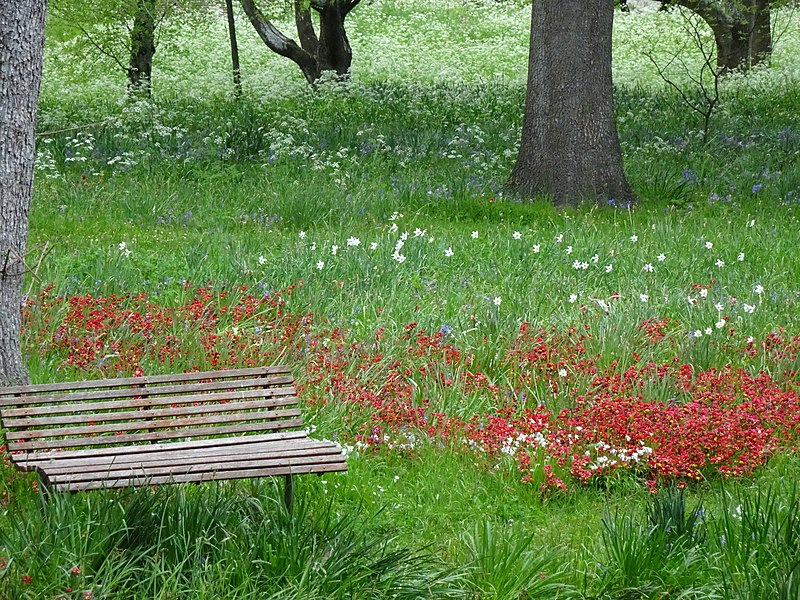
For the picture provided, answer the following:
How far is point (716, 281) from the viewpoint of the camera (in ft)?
24.4

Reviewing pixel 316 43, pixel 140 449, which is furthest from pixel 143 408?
pixel 316 43

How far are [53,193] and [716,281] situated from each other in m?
7.04

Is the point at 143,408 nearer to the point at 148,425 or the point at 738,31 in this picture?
the point at 148,425

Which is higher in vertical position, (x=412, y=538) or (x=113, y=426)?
(x=113, y=426)

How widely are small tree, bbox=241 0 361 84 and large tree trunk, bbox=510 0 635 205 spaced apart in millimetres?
8821

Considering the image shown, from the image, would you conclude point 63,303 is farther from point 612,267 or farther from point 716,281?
point 716,281

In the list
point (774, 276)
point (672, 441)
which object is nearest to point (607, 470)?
point (672, 441)

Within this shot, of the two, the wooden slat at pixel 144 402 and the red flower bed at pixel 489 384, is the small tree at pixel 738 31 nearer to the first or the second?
the red flower bed at pixel 489 384

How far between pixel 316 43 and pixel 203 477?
18.0 m

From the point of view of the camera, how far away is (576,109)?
1103 centimetres

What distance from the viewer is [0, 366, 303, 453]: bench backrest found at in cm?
403

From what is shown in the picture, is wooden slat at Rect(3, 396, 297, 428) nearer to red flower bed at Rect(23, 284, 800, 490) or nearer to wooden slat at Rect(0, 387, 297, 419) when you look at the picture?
wooden slat at Rect(0, 387, 297, 419)

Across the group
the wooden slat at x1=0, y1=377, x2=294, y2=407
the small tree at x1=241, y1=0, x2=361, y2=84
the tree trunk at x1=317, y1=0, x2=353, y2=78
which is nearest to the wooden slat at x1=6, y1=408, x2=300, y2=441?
the wooden slat at x1=0, y1=377, x2=294, y2=407

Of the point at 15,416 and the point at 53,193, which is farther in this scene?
the point at 53,193
